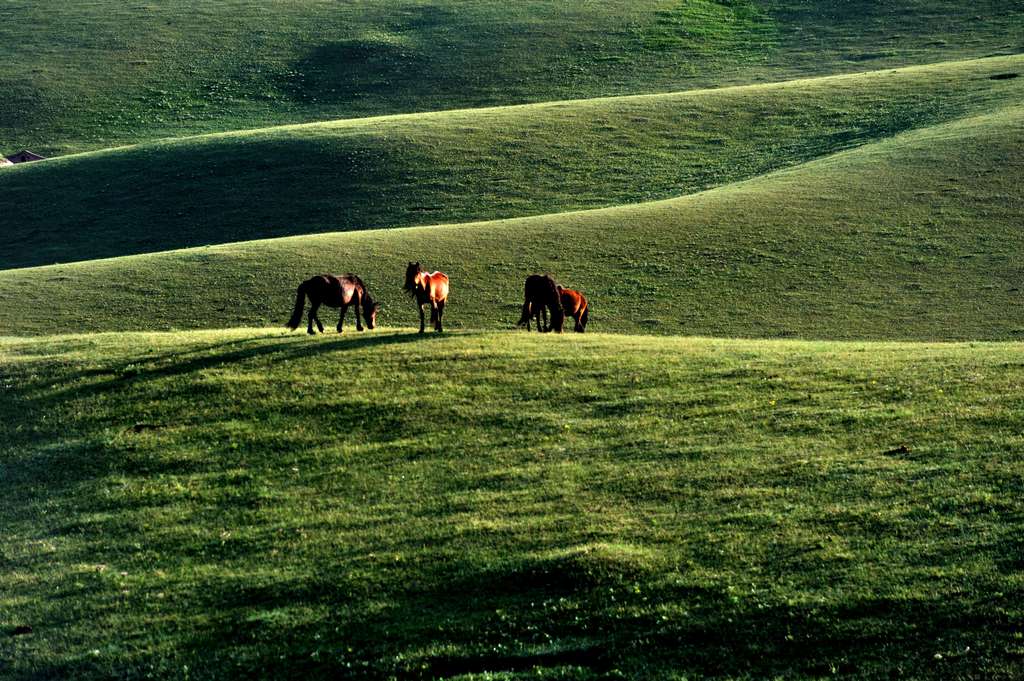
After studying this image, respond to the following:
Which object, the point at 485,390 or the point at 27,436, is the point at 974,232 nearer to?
the point at 485,390

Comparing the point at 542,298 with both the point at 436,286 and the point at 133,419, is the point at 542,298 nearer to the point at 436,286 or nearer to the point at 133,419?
the point at 436,286

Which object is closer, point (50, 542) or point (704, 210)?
point (50, 542)

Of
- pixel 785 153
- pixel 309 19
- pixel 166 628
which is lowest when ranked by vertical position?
pixel 166 628

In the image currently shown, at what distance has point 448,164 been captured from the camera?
6869 cm

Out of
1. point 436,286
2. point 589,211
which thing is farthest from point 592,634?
point 589,211

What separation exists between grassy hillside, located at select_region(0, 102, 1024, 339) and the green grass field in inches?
8.7

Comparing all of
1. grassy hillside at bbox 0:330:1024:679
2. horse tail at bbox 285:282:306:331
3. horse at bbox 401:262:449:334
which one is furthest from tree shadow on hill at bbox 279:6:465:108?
grassy hillside at bbox 0:330:1024:679

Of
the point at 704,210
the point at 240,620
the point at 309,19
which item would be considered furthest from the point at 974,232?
the point at 309,19

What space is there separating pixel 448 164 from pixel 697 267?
25.5 meters

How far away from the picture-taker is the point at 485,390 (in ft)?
81.7

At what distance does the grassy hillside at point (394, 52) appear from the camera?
97562 mm

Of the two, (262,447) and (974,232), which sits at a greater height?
(974,232)

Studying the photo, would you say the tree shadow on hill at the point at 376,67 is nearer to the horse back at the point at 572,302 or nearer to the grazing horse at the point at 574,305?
the grazing horse at the point at 574,305

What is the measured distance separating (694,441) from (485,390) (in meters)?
5.20
